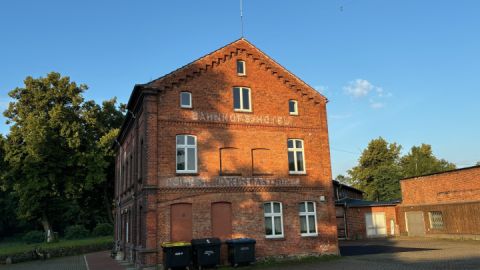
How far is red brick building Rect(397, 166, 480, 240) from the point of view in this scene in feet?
89.7

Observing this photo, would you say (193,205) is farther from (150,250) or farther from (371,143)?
(371,143)

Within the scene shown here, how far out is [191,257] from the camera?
17.3 meters

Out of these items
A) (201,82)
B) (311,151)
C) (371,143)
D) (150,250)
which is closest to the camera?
(150,250)

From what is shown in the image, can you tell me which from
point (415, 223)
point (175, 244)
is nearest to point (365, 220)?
point (415, 223)

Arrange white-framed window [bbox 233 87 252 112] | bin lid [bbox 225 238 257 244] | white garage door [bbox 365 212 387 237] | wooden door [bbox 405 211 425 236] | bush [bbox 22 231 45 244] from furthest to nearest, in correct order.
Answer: bush [bbox 22 231 45 244] → white garage door [bbox 365 212 387 237] → wooden door [bbox 405 211 425 236] → white-framed window [bbox 233 87 252 112] → bin lid [bbox 225 238 257 244]

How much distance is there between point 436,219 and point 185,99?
2137 cm

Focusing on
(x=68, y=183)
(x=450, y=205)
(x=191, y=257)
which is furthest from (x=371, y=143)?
(x=191, y=257)

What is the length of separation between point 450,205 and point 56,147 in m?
33.4

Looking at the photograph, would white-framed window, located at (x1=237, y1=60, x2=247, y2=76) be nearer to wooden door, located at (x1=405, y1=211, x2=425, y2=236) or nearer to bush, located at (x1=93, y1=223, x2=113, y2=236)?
wooden door, located at (x1=405, y1=211, x2=425, y2=236)

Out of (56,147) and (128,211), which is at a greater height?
(56,147)

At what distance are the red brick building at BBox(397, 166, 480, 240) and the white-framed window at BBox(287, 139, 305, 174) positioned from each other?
13338 millimetres

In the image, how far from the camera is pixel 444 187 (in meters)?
29.9

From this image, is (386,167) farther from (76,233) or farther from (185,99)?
(185,99)

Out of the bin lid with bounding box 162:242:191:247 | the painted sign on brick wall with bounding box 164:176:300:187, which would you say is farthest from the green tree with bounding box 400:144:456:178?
the bin lid with bounding box 162:242:191:247
